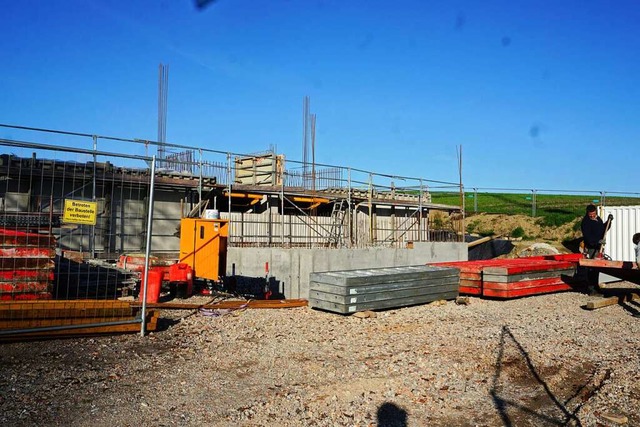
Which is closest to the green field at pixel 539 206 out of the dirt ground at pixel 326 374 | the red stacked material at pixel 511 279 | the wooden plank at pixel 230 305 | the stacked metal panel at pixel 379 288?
the red stacked material at pixel 511 279

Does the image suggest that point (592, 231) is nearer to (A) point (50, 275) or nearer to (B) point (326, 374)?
(B) point (326, 374)

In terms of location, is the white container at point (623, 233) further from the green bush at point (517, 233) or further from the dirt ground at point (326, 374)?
the green bush at point (517, 233)

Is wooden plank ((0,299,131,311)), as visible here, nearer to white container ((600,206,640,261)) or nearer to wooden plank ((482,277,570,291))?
wooden plank ((482,277,570,291))

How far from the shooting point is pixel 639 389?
672 centimetres

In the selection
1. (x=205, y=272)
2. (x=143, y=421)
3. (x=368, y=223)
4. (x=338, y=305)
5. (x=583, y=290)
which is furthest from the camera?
(x=368, y=223)

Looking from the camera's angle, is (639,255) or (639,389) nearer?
(639,389)

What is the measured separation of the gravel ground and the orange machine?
Result: 3035 millimetres

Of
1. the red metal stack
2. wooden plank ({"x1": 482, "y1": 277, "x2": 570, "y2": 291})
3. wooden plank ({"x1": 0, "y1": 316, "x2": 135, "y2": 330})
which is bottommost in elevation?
wooden plank ({"x1": 0, "y1": 316, "x2": 135, "y2": 330})

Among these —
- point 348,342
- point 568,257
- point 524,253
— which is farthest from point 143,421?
point 524,253

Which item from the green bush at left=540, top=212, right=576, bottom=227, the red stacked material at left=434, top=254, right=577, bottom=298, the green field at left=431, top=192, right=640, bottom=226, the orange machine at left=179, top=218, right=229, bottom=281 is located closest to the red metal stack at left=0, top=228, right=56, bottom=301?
the orange machine at left=179, top=218, right=229, bottom=281

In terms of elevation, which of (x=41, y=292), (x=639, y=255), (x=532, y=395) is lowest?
(x=532, y=395)

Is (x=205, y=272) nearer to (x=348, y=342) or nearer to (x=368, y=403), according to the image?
(x=348, y=342)

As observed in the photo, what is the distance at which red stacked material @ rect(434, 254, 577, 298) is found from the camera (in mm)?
13906

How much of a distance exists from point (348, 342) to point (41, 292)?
218 inches
